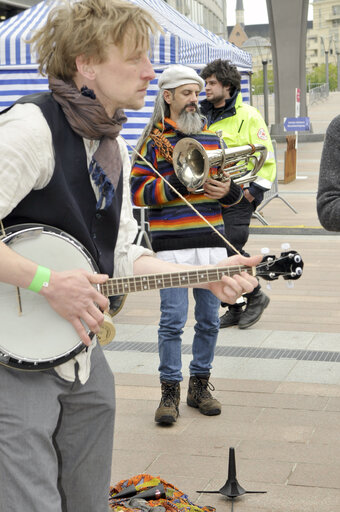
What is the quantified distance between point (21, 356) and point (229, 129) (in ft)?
13.6

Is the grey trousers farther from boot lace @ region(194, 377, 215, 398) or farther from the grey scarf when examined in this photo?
boot lace @ region(194, 377, 215, 398)

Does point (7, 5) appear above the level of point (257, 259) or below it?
above

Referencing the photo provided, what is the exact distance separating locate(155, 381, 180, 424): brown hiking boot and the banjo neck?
82.5 inches

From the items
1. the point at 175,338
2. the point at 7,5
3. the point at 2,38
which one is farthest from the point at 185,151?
the point at 7,5

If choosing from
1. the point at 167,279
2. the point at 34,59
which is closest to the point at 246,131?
the point at 167,279

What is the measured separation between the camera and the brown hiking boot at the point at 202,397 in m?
4.69

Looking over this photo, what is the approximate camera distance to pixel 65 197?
237cm

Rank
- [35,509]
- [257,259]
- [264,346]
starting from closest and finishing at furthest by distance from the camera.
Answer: [35,509] → [257,259] → [264,346]

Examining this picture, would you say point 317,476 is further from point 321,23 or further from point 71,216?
point 321,23

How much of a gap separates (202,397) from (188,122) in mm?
1487

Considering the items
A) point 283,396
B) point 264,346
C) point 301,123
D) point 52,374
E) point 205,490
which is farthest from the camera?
point 301,123

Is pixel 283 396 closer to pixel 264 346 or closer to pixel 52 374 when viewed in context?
pixel 264 346

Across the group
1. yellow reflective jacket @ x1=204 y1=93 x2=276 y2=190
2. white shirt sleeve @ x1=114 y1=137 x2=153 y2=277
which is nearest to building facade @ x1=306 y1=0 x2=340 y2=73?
yellow reflective jacket @ x1=204 y1=93 x2=276 y2=190

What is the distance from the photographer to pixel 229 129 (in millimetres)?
6188
